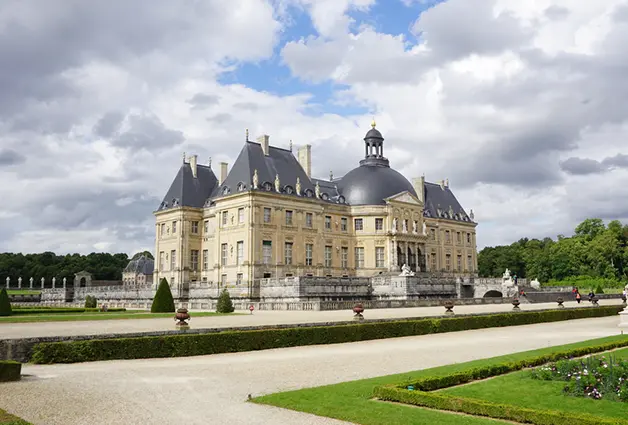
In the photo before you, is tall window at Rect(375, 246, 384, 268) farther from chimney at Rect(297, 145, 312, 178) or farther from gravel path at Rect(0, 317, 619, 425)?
gravel path at Rect(0, 317, 619, 425)

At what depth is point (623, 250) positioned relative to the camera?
83.6 metres

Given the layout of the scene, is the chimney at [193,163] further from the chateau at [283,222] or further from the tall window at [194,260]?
the tall window at [194,260]

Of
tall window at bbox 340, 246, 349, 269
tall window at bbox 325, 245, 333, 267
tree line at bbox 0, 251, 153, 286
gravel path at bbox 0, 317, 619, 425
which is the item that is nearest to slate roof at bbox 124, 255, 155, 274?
tree line at bbox 0, 251, 153, 286

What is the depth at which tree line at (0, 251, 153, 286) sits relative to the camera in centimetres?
9425

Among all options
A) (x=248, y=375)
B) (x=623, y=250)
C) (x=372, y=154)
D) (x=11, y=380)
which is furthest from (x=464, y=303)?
(x=623, y=250)

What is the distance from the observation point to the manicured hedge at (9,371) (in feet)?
35.2

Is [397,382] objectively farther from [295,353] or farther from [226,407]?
[295,353]

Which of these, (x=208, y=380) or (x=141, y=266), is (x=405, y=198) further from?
(x=141, y=266)

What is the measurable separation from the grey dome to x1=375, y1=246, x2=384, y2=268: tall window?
14.7 ft

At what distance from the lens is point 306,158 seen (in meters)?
57.0

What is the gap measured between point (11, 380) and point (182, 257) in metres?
43.0

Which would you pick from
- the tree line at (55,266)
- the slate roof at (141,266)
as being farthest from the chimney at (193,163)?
the tree line at (55,266)

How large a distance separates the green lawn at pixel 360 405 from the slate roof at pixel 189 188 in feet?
153

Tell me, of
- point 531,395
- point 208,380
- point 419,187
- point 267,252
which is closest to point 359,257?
point 267,252
